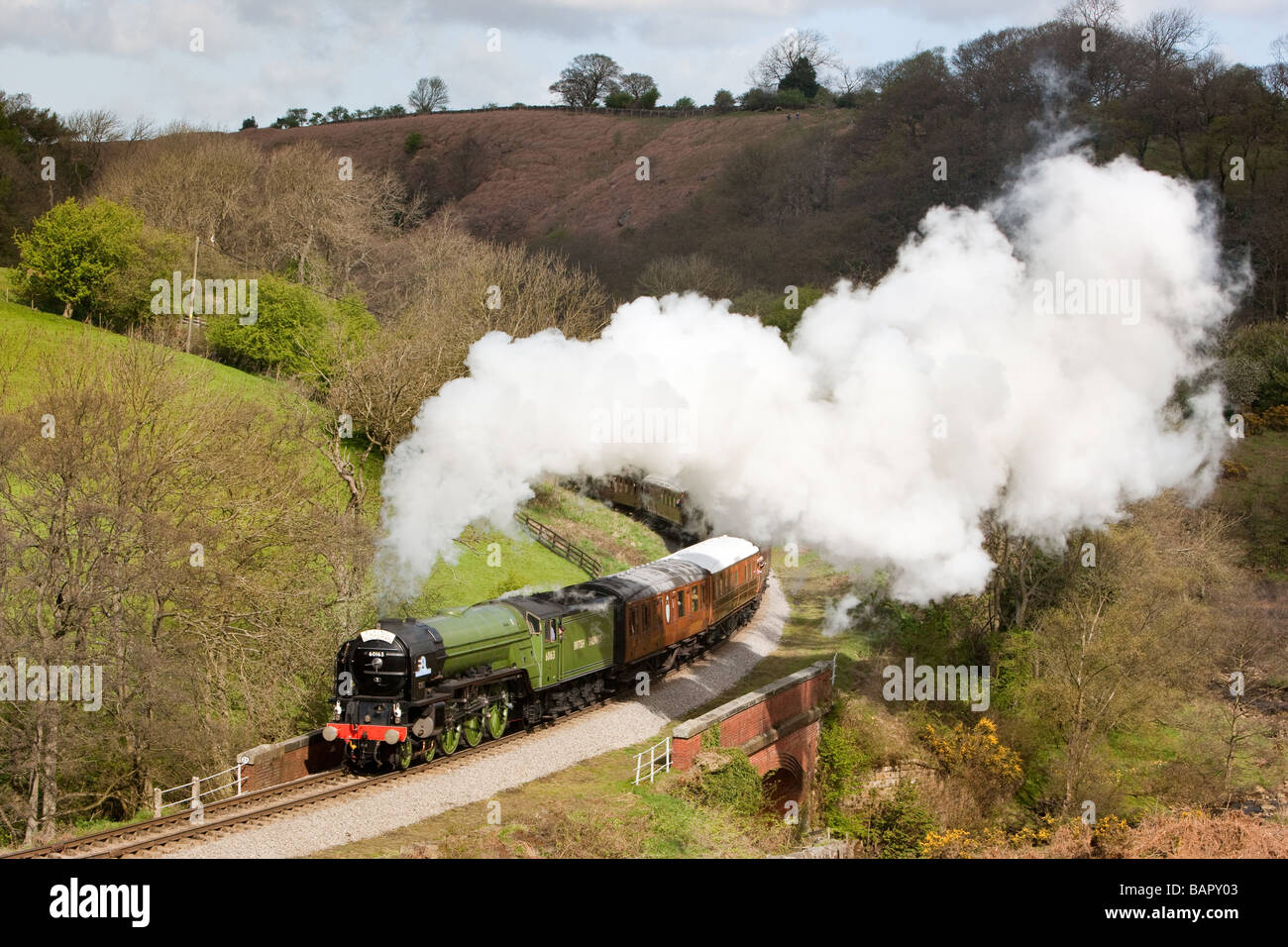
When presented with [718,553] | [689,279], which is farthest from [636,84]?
[718,553]

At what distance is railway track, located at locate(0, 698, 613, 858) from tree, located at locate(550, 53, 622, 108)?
13180 cm

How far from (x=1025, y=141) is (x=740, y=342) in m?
54.7

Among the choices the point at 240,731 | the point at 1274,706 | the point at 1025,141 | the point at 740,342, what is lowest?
the point at 1274,706

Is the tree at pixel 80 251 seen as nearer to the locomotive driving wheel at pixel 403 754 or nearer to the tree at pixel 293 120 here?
the locomotive driving wheel at pixel 403 754

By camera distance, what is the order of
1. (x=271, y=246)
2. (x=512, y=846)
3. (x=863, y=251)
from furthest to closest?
(x=863, y=251), (x=271, y=246), (x=512, y=846)

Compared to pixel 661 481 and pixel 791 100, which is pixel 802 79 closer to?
pixel 791 100

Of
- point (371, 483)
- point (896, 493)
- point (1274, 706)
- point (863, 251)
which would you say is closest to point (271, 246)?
point (371, 483)

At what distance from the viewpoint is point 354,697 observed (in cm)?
1911

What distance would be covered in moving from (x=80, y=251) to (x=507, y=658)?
4100 centimetres

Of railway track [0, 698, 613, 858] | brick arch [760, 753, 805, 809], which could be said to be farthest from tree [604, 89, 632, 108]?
railway track [0, 698, 613, 858]

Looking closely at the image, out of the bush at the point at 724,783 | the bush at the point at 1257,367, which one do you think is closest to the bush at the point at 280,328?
the bush at the point at 724,783

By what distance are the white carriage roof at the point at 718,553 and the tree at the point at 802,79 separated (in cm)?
10551

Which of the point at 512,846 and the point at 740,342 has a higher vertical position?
the point at 740,342
